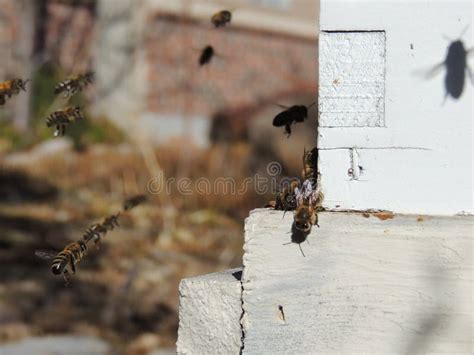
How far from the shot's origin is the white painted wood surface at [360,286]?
1524 mm

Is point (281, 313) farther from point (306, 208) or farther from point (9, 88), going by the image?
point (9, 88)

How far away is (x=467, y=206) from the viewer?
1.58 m

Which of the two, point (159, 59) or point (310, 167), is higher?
point (159, 59)

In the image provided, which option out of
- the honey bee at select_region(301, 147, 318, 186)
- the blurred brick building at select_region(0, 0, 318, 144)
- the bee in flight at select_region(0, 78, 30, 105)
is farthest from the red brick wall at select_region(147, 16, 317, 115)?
the honey bee at select_region(301, 147, 318, 186)

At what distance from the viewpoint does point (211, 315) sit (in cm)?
175

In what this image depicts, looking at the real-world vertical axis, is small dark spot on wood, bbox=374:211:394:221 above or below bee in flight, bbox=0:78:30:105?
below

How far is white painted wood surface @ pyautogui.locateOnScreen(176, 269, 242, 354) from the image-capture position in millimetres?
1698

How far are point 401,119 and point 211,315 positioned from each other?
617 millimetres

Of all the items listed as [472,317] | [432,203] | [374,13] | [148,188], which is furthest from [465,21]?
[148,188]

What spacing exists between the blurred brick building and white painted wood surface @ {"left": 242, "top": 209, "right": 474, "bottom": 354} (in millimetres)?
8734

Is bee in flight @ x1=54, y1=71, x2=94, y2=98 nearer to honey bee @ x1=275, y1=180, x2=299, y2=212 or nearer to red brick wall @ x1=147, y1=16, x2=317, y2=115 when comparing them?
honey bee @ x1=275, y1=180, x2=299, y2=212

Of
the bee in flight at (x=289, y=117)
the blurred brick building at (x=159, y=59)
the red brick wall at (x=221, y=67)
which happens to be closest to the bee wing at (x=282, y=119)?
the bee in flight at (x=289, y=117)

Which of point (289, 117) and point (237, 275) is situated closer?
point (237, 275)

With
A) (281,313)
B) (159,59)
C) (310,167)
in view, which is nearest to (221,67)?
(159,59)
